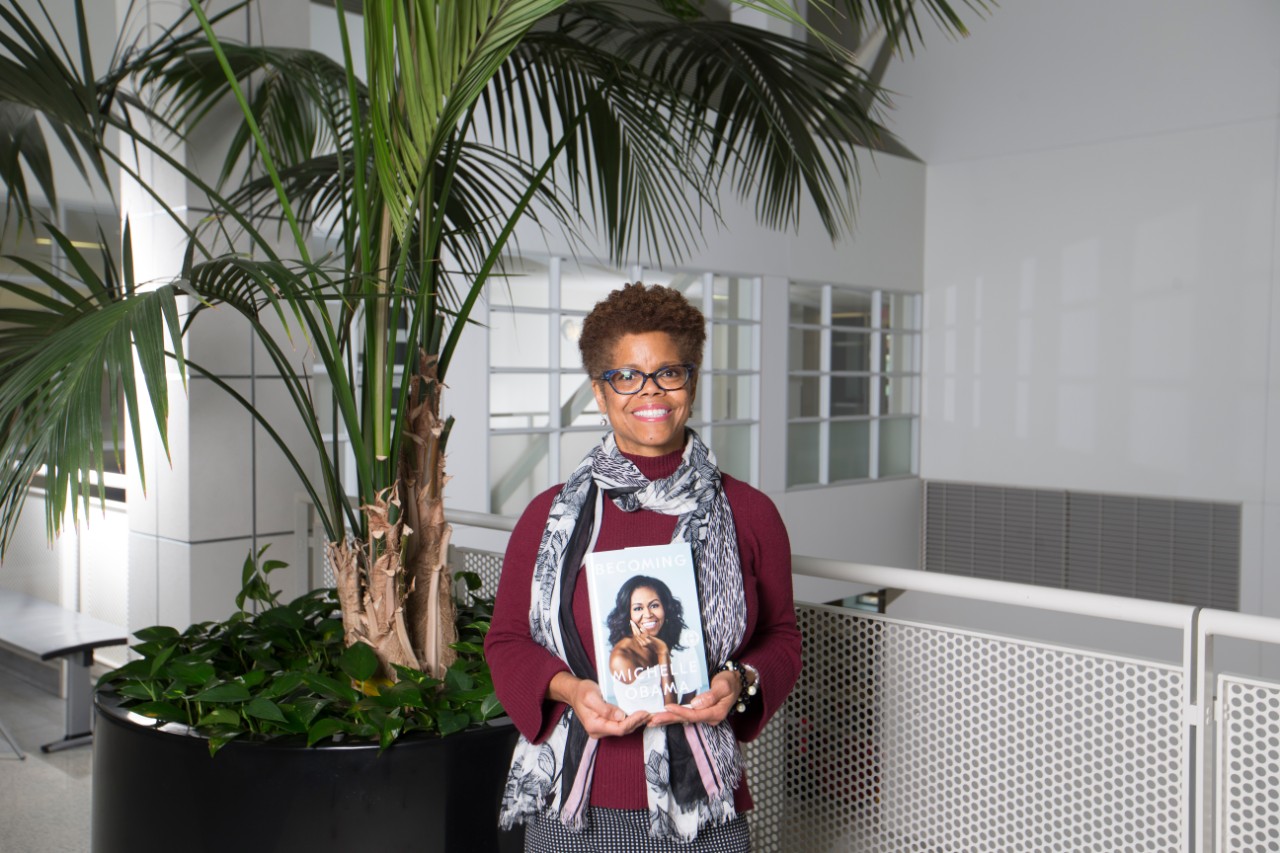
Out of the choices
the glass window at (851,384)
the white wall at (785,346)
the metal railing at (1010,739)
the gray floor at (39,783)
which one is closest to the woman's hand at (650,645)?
the metal railing at (1010,739)

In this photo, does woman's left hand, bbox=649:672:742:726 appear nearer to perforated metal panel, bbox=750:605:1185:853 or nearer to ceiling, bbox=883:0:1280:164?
perforated metal panel, bbox=750:605:1185:853

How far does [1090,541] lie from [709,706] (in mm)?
11534

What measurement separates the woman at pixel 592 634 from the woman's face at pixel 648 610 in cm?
12

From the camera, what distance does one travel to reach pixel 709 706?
5.10 ft

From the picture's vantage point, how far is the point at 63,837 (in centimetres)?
376

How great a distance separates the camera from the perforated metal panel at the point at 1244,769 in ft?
6.34

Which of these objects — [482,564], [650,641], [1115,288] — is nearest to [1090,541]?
[1115,288]

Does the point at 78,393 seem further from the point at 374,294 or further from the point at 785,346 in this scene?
the point at 785,346

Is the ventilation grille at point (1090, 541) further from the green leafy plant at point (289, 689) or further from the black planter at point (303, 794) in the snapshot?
the black planter at point (303, 794)


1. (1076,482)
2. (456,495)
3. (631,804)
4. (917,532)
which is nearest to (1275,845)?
(631,804)

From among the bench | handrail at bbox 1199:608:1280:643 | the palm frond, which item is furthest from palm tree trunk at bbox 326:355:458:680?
the bench

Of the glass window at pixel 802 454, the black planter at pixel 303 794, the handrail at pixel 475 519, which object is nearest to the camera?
the black planter at pixel 303 794

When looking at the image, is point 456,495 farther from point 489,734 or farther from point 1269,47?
point 1269,47

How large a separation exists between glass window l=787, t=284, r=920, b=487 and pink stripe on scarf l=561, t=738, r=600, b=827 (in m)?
9.85
